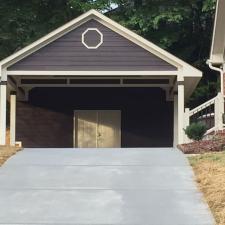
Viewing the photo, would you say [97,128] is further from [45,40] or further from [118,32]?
[45,40]

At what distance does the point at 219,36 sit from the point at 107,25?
4.49 m

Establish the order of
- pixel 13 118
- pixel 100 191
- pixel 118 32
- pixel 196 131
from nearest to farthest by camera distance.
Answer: pixel 100 191 < pixel 196 131 < pixel 118 32 < pixel 13 118

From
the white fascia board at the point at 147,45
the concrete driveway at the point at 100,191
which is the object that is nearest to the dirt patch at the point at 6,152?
the concrete driveway at the point at 100,191

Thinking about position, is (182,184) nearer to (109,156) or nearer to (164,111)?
(109,156)

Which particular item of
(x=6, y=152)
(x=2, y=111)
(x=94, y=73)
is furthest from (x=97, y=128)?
(x=6, y=152)

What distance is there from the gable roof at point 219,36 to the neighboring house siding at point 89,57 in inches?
112

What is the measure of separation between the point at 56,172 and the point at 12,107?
35.8 ft

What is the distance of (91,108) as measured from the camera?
23.7m

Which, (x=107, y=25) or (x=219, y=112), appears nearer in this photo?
(x=219, y=112)

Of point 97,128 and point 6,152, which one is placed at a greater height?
point 6,152

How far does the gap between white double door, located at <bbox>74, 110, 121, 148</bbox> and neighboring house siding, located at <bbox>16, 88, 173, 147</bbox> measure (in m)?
0.21

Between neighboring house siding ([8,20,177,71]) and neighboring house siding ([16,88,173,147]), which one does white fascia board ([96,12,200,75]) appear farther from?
neighboring house siding ([16,88,173,147])

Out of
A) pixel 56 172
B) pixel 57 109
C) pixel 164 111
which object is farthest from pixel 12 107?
pixel 56 172

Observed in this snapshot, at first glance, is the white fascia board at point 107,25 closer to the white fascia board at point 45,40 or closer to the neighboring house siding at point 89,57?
the white fascia board at point 45,40
